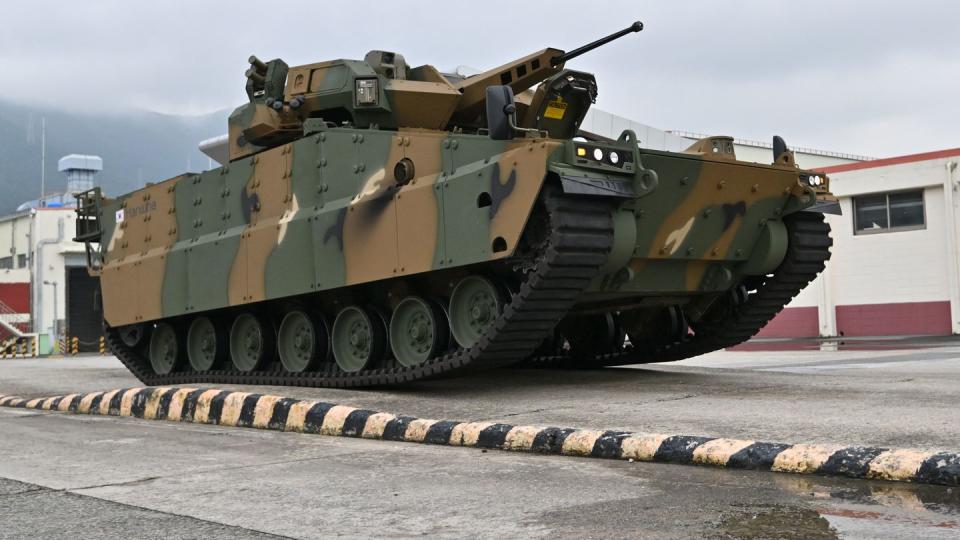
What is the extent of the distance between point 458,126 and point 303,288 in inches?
100

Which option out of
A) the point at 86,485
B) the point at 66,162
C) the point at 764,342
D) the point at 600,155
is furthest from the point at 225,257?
the point at 66,162

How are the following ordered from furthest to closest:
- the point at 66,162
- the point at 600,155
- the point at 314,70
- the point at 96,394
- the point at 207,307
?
the point at 66,162 < the point at 207,307 < the point at 314,70 < the point at 96,394 < the point at 600,155

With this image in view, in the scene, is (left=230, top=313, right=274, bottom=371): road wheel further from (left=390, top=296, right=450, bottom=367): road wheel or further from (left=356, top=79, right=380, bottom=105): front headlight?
(left=356, top=79, right=380, bottom=105): front headlight

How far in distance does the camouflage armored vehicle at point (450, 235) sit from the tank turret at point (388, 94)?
23 mm

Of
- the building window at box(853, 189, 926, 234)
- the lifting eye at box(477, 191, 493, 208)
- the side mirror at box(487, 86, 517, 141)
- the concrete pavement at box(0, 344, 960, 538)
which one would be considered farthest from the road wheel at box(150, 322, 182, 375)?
the building window at box(853, 189, 926, 234)

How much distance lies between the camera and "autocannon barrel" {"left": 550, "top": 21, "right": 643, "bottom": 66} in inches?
443

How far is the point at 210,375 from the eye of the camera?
13.8 meters

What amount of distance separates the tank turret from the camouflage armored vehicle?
0.02 m

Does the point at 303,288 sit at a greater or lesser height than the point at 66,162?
lesser

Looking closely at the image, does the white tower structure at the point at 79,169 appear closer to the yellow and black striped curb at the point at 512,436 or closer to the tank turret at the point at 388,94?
the tank turret at the point at 388,94

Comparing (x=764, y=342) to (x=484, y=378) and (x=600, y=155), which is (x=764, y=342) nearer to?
(x=484, y=378)

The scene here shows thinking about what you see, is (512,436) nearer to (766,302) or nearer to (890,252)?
(766,302)

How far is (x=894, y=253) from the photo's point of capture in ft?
98.5

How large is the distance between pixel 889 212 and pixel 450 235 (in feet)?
76.5
